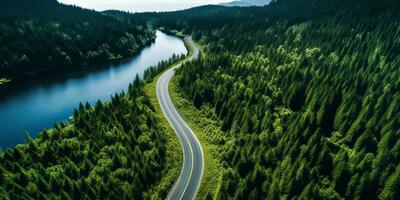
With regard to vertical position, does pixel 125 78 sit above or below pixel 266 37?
below

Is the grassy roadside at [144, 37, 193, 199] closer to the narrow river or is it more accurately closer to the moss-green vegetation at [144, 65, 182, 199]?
the moss-green vegetation at [144, 65, 182, 199]

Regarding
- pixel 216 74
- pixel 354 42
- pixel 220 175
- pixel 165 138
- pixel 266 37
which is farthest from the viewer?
pixel 266 37

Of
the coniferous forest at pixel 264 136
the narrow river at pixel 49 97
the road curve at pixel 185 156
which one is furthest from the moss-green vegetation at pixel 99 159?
the narrow river at pixel 49 97

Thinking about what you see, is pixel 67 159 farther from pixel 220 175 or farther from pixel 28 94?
pixel 28 94

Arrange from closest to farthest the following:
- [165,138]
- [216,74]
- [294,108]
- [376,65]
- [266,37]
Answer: [165,138] < [294,108] < [376,65] < [216,74] < [266,37]

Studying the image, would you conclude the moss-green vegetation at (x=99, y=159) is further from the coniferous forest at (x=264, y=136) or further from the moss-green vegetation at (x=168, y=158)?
the coniferous forest at (x=264, y=136)

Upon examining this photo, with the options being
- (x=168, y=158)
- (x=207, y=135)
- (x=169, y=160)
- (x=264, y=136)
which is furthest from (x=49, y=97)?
(x=264, y=136)

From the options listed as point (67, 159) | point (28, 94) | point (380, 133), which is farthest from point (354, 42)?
point (28, 94)

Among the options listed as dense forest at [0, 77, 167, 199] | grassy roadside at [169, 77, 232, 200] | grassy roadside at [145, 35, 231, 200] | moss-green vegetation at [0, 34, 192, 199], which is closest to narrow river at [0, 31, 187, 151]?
dense forest at [0, 77, 167, 199]
